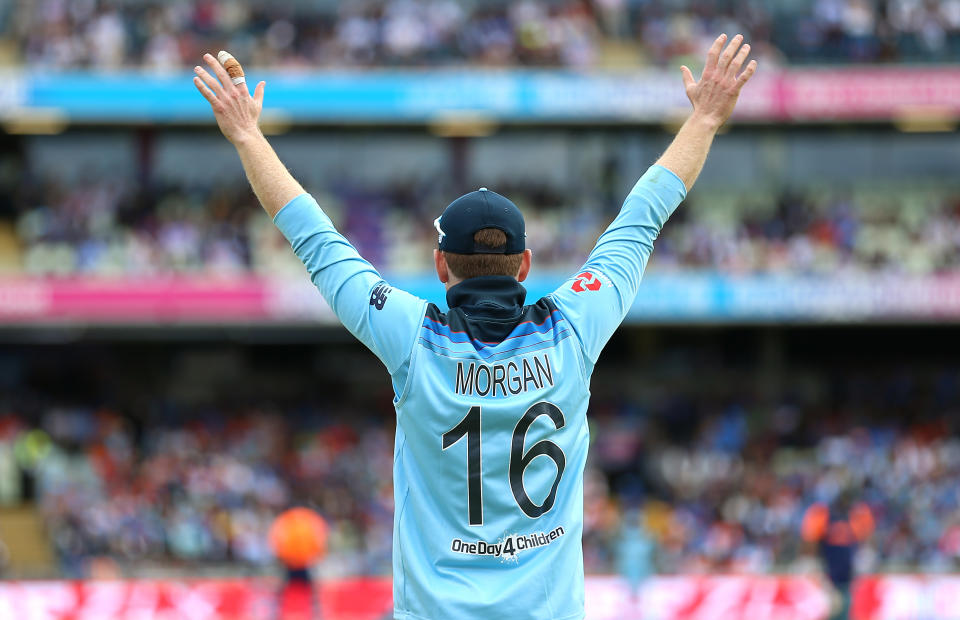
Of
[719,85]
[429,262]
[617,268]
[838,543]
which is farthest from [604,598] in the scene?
[617,268]

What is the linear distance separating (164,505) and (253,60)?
7.33 m

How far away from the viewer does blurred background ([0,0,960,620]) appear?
18047 millimetres

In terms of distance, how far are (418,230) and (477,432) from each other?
17891 mm

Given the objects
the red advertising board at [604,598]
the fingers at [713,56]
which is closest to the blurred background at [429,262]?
the red advertising board at [604,598]

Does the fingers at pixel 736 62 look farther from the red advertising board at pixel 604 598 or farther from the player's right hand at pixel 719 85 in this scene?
the red advertising board at pixel 604 598

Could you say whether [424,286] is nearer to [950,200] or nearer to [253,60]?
[253,60]

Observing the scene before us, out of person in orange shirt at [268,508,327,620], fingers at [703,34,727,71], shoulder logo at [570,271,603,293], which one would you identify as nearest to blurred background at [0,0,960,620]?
person in orange shirt at [268,508,327,620]

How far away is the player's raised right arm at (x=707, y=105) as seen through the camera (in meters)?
2.92

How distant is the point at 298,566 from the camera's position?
11.2 meters

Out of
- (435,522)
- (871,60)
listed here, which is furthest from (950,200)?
(435,522)

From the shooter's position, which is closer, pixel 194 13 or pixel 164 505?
pixel 164 505

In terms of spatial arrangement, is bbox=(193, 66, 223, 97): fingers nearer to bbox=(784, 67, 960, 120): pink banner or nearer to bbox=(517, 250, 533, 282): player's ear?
bbox=(517, 250, 533, 282): player's ear

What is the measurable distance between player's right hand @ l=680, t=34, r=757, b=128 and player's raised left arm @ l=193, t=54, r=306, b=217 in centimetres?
98

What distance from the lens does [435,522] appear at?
8.54ft
